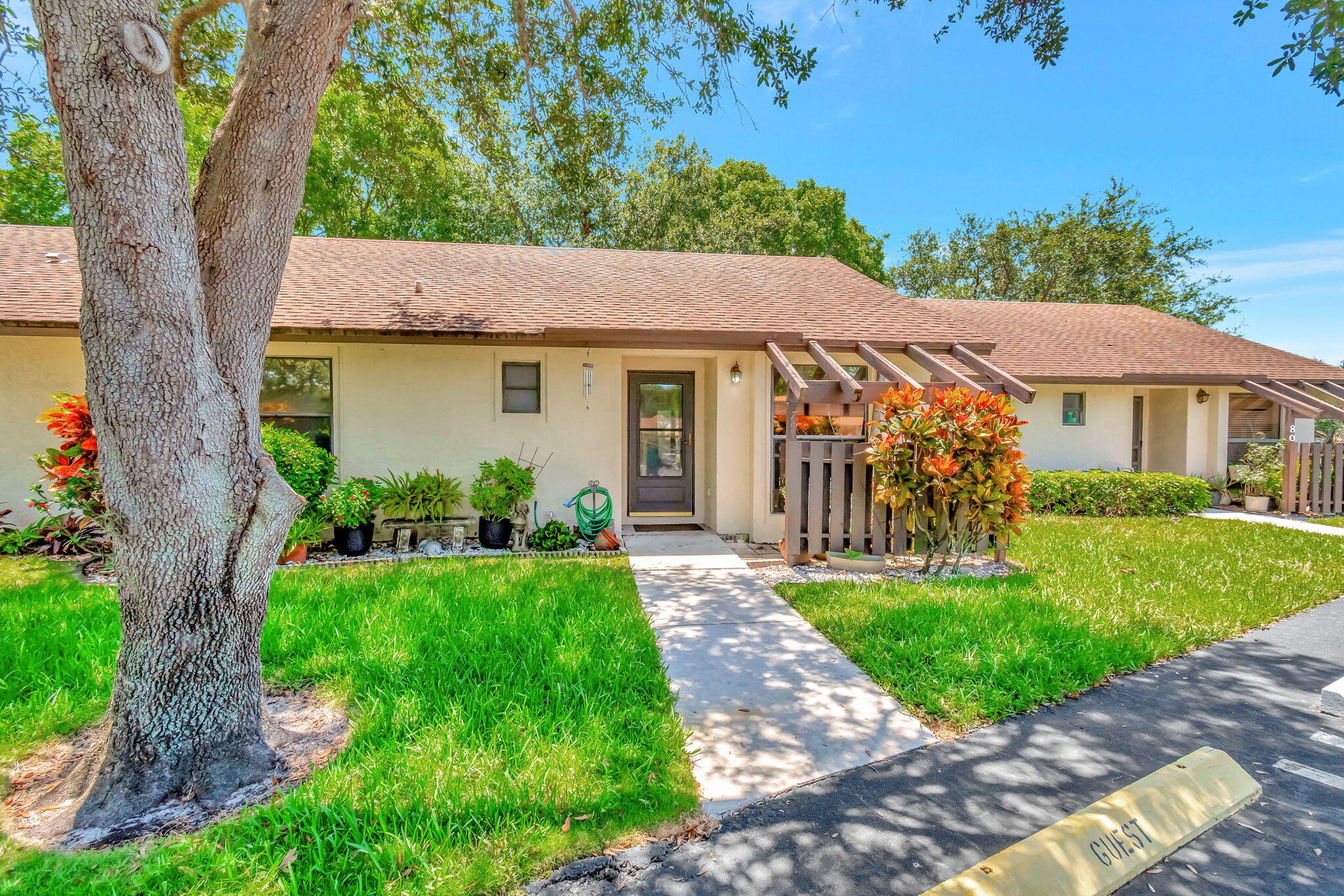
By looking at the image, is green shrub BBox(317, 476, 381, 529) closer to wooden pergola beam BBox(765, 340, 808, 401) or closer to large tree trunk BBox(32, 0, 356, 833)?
large tree trunk BBox(32, 0, 356, 833)

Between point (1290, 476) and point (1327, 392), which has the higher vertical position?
point (1327, 392)

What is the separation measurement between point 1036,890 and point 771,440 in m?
6.25

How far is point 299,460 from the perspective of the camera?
7.10 metres

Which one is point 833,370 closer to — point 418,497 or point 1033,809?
point 1033,809

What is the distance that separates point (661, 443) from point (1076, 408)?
31.4 feet

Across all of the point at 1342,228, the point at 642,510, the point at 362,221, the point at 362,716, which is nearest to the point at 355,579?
the point at 362,716

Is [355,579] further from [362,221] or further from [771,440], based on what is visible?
[362,221]

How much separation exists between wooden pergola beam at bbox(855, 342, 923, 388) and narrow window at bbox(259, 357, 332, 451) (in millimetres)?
7720

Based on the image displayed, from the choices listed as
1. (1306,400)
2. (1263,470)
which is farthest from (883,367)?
(1306,400)

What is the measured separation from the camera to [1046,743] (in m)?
3.13

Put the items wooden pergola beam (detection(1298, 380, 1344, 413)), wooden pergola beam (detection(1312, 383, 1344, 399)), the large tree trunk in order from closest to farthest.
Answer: the large tree trunk → wooden pergola beam (detection(1298, 380, 1344, 413)) → wooden pergola beam (detection(1312, 383, 1344, 399))

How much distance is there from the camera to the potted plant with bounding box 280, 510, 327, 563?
22.5 ft

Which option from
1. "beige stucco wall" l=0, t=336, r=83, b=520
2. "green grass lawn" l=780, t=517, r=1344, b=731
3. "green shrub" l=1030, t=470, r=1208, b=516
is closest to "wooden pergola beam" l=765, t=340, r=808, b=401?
"green grass lawn" l=780, t=517, r=1344, b=731

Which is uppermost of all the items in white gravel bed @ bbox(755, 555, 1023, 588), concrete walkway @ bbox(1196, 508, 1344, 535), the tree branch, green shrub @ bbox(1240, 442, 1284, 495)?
the tree branch
